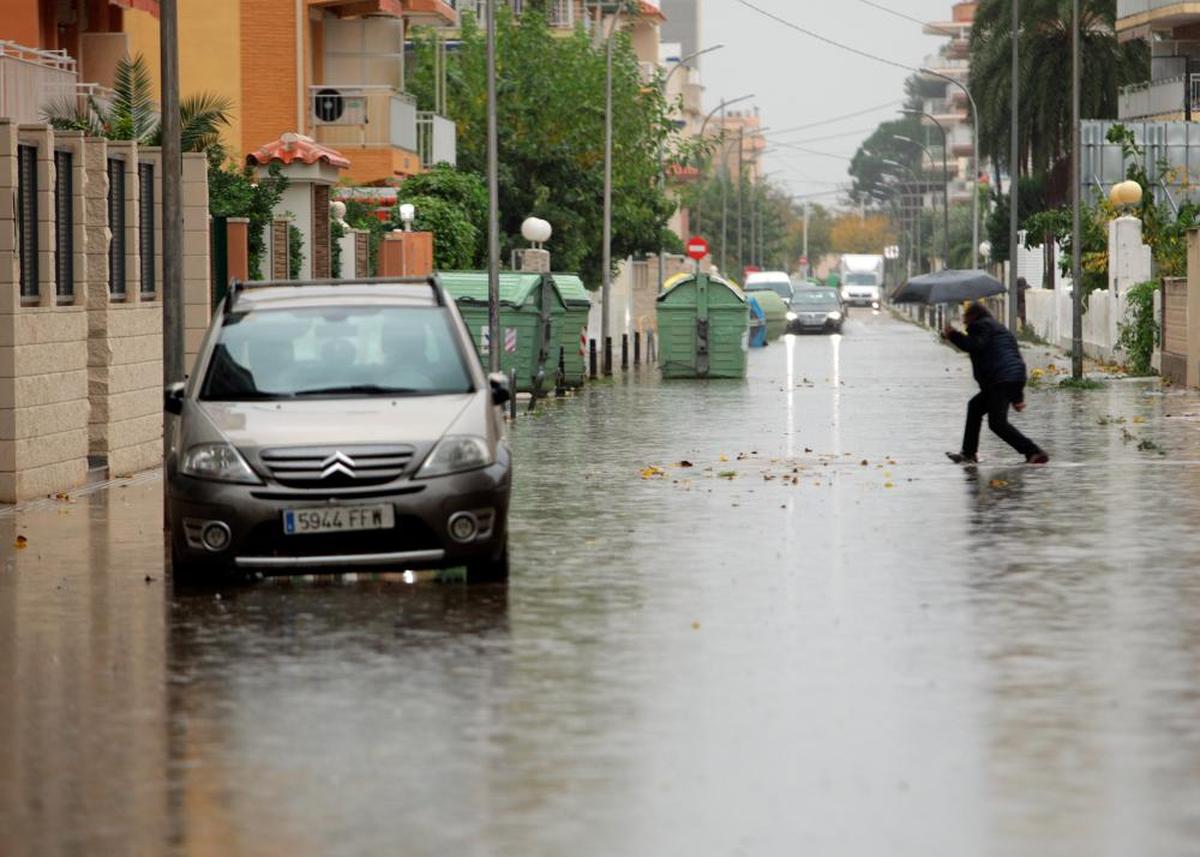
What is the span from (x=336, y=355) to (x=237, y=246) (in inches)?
539

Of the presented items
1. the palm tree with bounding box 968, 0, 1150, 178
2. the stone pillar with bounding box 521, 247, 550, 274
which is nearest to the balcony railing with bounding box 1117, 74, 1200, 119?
the palm tree with bounding box 968, 0, 1150, 178

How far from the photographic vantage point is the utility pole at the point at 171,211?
728 inches

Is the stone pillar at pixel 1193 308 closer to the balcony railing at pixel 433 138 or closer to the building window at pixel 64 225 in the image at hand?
the balcony railing at pixel 433 138

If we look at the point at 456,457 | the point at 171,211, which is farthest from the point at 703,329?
the point at 456,457

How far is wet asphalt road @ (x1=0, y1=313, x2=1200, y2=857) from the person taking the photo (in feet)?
25.6

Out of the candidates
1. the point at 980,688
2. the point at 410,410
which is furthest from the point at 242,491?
the point at 980,688

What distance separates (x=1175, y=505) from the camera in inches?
751

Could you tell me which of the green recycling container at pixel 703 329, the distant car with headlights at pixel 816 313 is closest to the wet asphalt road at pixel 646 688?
the green recycling container at pixel 703 329

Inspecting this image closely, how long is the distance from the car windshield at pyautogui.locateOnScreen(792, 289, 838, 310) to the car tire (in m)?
72.4

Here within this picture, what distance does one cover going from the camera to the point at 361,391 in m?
14.4

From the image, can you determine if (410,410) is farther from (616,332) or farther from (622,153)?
(616,332)

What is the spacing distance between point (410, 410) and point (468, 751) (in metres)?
5.12

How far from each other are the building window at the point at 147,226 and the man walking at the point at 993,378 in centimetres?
724

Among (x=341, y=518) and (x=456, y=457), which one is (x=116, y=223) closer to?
(x=456, y=457)
